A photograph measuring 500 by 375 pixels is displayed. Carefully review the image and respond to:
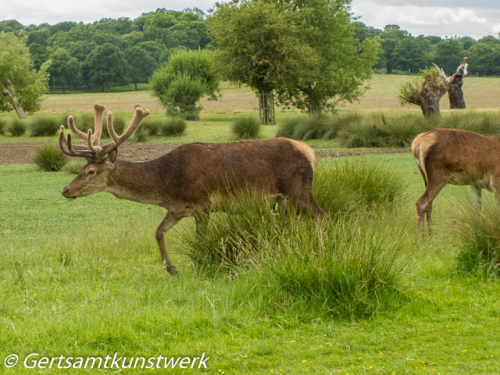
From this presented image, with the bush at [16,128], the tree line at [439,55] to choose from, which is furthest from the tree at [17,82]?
the tree line at [439,55]

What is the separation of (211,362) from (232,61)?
3981cm

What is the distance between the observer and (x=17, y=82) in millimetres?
50906

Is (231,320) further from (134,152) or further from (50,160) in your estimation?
(134,152)

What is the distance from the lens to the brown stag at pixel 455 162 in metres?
8.77

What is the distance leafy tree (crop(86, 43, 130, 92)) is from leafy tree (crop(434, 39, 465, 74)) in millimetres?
53169

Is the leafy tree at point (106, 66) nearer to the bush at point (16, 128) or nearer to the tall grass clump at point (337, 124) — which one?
the bush at point (16, 128)

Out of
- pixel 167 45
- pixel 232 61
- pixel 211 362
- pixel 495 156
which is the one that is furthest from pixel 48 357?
pixel 167 45

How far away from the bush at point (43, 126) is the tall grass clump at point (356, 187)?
25628mm

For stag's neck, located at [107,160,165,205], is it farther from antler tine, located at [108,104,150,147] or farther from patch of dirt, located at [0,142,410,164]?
patch of dirt, located at [0,142,410,164]

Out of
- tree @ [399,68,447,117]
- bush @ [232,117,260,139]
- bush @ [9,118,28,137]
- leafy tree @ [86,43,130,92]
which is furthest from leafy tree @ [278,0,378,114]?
leafy tree @ [86,43,130,92]

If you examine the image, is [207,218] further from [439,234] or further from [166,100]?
[166,100]

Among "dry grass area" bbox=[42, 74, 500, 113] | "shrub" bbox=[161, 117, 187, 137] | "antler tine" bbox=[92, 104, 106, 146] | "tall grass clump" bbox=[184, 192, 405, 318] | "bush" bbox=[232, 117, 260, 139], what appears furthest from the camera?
"dry grass area" bbox=[42, 74, 500, 113]

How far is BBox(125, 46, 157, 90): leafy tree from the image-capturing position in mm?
113706

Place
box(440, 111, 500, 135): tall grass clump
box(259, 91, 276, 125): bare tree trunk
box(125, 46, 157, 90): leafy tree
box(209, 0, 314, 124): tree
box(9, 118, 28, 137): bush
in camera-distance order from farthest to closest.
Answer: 1. box(125, 46, 157, 90): leafy tree
2. box(259, 91, 276, 125): bare tree trunk
3. box(209, 0, 314, 124): tree
4. box(9, 118, 28, 137): bush
5. box(440, 111, 500, 135): tall grass clump
